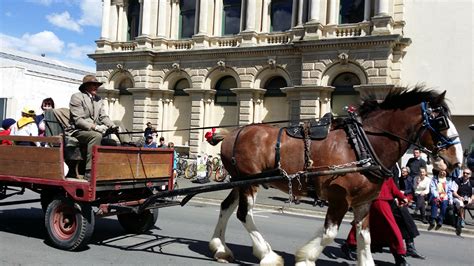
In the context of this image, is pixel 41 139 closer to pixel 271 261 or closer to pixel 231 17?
pixel 271 261

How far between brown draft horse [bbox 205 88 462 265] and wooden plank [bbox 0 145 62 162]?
277 centimetres

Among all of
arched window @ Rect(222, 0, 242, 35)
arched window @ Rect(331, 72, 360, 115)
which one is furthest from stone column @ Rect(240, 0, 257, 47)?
arched window @ Rect(331, 72, 360, 115)

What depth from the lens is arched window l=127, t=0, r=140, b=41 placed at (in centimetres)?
2827

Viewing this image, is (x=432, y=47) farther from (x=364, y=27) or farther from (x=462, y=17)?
(x=364, y=27)

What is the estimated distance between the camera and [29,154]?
6.79 meters

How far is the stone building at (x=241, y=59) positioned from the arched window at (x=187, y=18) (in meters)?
0.06

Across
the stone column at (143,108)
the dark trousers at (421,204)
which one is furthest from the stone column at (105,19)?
the dark trousers at (421,204)

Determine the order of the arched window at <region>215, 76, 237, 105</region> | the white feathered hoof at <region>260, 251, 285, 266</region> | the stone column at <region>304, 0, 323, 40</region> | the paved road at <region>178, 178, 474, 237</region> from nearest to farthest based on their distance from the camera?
1. the white feathered hoof at <region>260, 251, 285, 266</region>
2. the paved road at <region>178, 178, 474, 237</region>
3. the stone column at <region>304, 0, 323, 40</region>
4. the arched window at <region>215, 76, 237, 105</region>

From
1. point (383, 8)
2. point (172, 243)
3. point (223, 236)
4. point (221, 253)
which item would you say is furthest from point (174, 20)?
point (221, 253)

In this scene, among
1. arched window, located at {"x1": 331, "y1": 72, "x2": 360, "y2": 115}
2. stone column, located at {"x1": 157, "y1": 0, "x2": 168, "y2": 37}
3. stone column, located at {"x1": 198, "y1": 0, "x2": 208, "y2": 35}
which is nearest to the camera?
arched window, located at {"x1": 331, "y1": 72, "x2": 360, "y2": 115}

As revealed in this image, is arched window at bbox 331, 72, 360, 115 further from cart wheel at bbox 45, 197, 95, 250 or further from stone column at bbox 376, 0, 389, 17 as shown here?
cart wheel at bbox 45, 197, 95, 250

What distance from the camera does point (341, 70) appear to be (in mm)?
20781

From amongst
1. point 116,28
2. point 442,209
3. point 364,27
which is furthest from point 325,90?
point 116,28

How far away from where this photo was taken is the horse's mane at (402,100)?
5.48 metres
